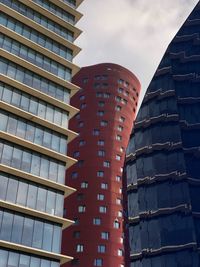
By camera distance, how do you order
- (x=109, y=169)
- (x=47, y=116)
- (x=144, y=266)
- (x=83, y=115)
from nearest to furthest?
(x=47, y=116)
(x=144, y=266)
(x=109, y=169)
(x=83, y=115)

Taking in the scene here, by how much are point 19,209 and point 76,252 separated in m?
36.3

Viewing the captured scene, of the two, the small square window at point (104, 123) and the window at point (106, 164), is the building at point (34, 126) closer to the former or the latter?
the window at point (106, 164)

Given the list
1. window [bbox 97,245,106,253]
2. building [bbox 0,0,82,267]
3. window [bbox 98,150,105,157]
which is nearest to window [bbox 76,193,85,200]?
window [bbox 98,150,105,157]

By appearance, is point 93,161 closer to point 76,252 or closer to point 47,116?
point 76,252

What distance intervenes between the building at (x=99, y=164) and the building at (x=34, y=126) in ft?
97.0

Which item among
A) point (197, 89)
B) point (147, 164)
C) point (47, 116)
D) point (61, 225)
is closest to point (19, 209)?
point (61, 225)

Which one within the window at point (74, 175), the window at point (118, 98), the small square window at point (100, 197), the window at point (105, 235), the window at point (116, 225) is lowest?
the window at point (105, 235)

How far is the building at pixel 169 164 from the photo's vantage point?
65.0 metres

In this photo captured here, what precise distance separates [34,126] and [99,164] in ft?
125

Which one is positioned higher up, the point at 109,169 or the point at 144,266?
the point at 109,169

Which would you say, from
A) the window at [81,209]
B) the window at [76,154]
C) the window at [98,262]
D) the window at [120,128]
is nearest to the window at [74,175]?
the window at [76,154]

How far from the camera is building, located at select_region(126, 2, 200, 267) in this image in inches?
2557

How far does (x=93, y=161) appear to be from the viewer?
91.3 meters

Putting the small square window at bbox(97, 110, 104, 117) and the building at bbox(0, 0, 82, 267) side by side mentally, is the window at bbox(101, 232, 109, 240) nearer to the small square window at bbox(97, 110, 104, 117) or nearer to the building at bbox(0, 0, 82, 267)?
the small square window at bbox(97, 110, 104, 117)
